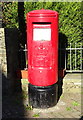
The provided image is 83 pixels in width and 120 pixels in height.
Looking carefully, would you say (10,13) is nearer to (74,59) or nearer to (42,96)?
(74,59)

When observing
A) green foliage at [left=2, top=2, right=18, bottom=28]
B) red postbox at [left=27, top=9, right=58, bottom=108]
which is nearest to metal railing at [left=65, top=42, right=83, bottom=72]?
red postbox at [left=27, top=9, right=58, bottom=108]

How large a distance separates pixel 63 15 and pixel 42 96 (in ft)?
7.10

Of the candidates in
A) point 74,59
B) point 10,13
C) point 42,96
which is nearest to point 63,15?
point 74,59

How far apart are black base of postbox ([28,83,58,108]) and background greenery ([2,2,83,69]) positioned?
5.33 ft

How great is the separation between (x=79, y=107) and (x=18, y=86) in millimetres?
1594

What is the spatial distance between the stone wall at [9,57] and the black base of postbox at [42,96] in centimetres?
72

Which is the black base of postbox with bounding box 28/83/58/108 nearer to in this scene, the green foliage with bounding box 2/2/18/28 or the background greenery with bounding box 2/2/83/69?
the background greenery with bounding box 2/2/83/69

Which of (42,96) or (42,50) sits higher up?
(42,50)

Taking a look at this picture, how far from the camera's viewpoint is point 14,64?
5445mm

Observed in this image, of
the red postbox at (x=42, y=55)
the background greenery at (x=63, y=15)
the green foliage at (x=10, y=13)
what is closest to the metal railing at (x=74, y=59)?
the background greenery at (x=63, y=15)

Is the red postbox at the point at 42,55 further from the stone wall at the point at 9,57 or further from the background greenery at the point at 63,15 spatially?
the background greenery at the point at 63,15

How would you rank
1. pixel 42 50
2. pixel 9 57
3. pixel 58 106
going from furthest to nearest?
1. pixel 9 57
2. pixel 58 106
3. pixel 42 50

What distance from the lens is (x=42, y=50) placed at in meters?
4.30

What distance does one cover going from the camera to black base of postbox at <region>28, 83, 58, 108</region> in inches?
178
